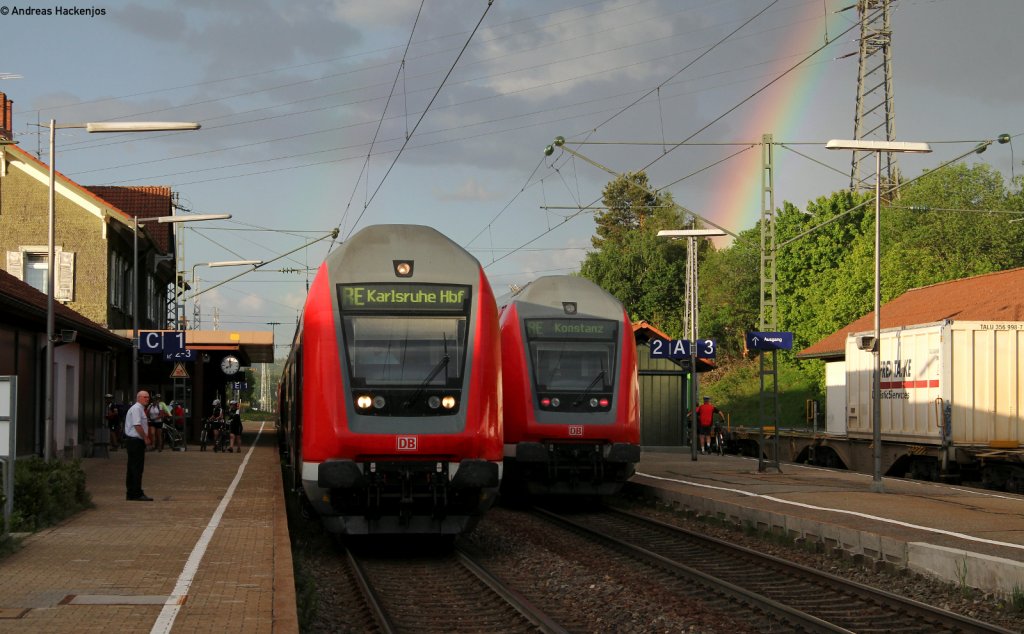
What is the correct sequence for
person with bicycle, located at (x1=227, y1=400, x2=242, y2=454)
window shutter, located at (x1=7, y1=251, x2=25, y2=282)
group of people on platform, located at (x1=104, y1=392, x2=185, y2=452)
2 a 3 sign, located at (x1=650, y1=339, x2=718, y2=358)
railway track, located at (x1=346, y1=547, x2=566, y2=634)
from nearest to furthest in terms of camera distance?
railway track, located at (x1=346, y1=547, x2=566, y2=634) < 2 a 3 sign, located at (x1=650, y1=339, x2=718, y2=358) < group of people on platform, located at (x1=104, y1=392, x2=185, y2=452) < window shutter, located at (x1=7, y1=251, x2=25, y2=282) < person with bicycle, located at (x1=227, y1=400, x2=242, y2=454)

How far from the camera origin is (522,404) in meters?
18.1

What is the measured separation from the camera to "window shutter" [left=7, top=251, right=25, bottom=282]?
3419 centimetres

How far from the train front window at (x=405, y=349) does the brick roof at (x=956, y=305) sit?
57.0 ft

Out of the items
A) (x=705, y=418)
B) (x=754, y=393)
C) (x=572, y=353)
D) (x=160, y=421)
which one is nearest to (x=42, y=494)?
(x=572, y=353)

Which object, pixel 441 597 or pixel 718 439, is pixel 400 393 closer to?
pixel 441 597

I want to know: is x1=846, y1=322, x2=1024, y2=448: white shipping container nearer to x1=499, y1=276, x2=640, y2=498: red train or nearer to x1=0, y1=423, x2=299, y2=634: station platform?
x1=499, y1=276, x2=640, y2=498: red train

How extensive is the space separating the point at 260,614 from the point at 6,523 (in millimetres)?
5241

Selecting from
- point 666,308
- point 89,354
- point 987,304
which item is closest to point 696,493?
point 987,304

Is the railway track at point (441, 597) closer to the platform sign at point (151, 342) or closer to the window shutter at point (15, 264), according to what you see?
the platform sign at point (151, 342)

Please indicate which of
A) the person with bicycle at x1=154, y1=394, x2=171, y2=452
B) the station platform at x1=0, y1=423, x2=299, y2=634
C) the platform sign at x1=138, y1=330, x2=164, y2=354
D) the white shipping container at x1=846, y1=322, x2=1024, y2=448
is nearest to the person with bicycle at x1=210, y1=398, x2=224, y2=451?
the person with bicycle at x1=154, y1=394, x2=171, y2=452

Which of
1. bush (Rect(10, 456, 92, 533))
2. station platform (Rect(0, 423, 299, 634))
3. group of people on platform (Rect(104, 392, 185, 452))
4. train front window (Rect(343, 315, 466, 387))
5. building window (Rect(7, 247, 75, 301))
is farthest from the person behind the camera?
building window (Rect(7, 247, 75, 301))

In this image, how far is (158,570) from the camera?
1032 cm

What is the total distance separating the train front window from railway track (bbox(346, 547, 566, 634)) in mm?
1922

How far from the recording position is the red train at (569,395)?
1791 centimetres
